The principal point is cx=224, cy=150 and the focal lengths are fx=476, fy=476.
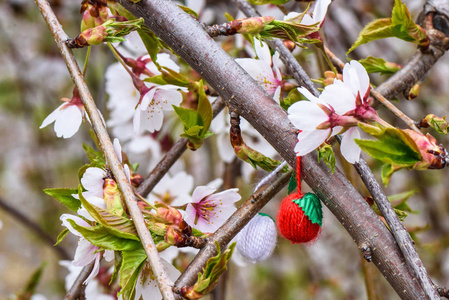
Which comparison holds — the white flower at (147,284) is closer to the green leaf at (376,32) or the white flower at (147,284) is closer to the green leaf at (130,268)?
the green leaf at (130,268)

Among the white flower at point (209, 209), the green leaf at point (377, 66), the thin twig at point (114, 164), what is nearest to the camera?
the thin twig at point (114, 164)

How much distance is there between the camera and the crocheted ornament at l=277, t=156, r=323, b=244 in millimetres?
624

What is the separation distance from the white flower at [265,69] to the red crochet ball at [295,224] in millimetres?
159

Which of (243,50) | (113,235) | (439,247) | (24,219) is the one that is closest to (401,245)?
(113,235)

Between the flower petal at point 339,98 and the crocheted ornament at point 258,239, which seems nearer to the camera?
the flower petal at point 339,98

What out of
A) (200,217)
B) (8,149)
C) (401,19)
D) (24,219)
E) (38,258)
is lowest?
(38,258)

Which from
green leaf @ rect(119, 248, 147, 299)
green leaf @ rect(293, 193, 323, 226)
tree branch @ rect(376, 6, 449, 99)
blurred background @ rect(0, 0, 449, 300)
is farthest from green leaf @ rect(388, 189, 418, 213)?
blurred background @ rect(0, 0, 449, 300)

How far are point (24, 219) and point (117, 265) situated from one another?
0.85m

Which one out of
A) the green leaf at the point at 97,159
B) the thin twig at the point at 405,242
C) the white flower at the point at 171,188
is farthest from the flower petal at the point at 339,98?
the white flower at the point at 171,188

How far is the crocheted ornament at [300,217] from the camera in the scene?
24.6 inches

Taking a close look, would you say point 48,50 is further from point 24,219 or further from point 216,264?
point 216,264

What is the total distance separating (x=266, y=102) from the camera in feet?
1.95

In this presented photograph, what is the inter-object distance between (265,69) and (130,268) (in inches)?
13.8

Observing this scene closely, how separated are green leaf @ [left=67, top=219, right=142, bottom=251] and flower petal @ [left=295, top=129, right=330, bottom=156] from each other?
214mm
